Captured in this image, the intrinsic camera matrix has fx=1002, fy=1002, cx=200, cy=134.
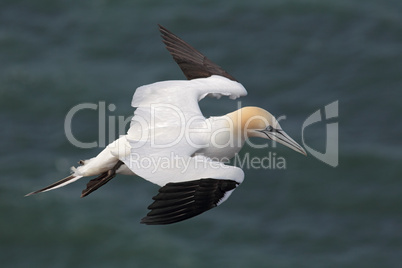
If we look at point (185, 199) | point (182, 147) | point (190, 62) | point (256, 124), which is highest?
point (190, 62)

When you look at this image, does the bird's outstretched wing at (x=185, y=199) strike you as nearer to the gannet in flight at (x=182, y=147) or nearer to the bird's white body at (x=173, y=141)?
the gannet in flight at (x=182, y=147)

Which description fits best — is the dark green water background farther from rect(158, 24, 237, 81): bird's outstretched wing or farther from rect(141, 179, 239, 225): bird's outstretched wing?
rect(141, 179, 239, 225): bird's outstretched wing

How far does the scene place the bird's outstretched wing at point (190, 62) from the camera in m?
16.1

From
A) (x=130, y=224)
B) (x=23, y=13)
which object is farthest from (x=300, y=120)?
(x=23, y=13)

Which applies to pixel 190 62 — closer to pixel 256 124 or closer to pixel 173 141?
pixel 256 124

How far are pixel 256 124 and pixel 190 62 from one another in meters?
2.67

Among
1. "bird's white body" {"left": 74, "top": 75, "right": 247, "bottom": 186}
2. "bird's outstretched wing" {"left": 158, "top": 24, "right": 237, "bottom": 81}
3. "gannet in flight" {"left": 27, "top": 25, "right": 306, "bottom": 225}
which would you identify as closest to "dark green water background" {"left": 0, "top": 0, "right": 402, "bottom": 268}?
"bird's outstretched wing" {"left": 158, "top": 24, "right": 237, "bottom": 81}

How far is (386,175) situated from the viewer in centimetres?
1925

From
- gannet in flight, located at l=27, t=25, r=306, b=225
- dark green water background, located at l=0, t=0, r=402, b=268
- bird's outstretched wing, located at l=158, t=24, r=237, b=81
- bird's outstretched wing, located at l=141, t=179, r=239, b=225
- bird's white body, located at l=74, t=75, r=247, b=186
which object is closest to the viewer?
bird's outstretched wing, located at l=141, t=179, r=239, b=225

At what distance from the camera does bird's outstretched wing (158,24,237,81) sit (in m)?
16.1

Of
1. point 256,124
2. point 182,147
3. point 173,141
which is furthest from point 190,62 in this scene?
point 182,147

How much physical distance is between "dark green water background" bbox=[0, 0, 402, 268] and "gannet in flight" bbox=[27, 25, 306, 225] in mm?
3719

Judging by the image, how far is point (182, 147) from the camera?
1312 centimetres

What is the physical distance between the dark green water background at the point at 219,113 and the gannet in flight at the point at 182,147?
12.2 ft
